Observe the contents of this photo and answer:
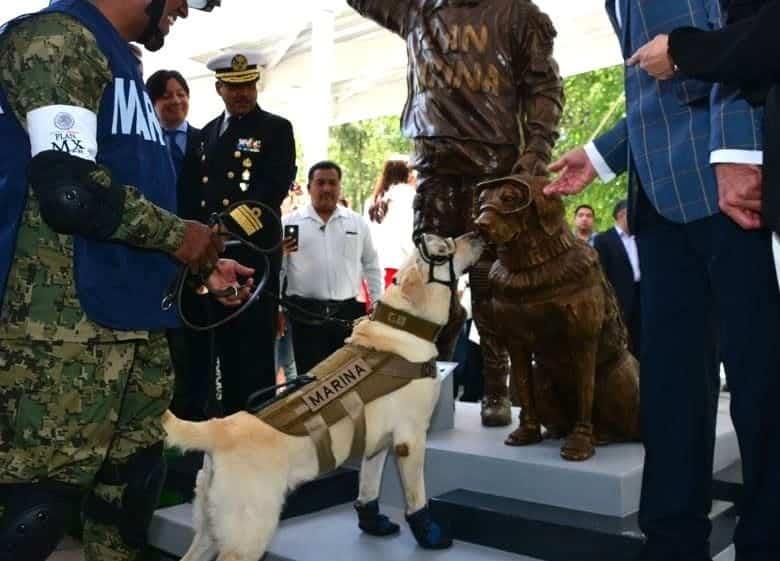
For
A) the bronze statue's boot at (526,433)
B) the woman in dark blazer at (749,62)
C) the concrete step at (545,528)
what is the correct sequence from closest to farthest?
the woman in dark blazer at (749,62) → the concrete step at (545,528) → the bronze statue's boot at (526,433)

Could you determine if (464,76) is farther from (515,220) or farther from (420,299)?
(420,299)

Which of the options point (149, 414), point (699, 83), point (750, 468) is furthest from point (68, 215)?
point (750, 468)

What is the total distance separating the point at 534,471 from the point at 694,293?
1039 mm

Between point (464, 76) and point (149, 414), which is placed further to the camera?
point (464, 76)

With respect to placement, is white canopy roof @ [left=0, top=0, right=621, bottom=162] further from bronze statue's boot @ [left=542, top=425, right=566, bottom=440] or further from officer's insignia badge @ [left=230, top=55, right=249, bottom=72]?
bronze statue's boot @ [left=542, top=425, right=566, bottom=440]

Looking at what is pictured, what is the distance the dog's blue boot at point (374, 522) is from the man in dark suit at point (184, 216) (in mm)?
1406

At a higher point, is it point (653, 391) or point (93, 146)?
point (93, 146)

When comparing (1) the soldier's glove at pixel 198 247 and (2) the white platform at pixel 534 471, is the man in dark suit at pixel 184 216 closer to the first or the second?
(2) the white platform at pixel 534 471

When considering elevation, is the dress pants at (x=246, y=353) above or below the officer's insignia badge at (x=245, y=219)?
below

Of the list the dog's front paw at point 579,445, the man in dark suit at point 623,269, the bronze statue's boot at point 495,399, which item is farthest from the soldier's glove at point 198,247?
the man in dark suit at point 623,269

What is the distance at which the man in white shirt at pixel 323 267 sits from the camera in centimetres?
512

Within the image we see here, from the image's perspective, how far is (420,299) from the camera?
2.61 meters

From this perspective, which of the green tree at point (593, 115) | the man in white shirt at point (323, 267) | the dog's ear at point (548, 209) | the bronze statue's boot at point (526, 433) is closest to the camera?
the dog's ear at point (548, 209)

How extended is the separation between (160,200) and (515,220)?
4.12 feet
